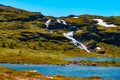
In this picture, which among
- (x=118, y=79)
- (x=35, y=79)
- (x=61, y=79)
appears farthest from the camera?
(x=118, y=79)

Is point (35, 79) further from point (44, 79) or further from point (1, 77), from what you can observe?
point (1, 77)

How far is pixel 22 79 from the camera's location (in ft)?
243

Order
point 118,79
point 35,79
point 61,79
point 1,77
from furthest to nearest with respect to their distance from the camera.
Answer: point 118,79, point 61,79, point 35,79, point 1,77

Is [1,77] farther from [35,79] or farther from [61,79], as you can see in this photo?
[61,79]

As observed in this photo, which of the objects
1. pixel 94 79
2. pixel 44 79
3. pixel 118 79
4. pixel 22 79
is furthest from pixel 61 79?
pixel 118 79

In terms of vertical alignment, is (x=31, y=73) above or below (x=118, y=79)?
above

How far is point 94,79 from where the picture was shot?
108250 millimetres

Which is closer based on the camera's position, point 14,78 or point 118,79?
point 14,78

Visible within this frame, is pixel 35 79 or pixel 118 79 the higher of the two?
pixel 35 79

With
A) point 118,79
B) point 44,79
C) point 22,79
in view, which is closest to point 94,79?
point 44,79

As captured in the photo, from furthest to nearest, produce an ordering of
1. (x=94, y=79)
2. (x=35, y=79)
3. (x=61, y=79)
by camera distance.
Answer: (x=94, y=79), (x=61, y=79), (x=35, y=79)

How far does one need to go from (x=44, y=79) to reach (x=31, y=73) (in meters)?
12.5

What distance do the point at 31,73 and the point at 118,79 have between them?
72543 millimetres

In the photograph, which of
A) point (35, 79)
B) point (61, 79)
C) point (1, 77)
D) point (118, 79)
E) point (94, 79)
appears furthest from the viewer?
point (118, 79)
